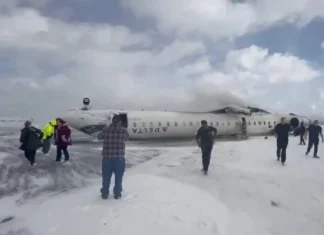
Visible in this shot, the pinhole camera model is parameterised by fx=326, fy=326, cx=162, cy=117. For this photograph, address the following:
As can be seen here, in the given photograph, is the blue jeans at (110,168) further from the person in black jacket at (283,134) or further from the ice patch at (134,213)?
the person in black jacket at (283,134)

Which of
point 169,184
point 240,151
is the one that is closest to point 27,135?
point 169,184

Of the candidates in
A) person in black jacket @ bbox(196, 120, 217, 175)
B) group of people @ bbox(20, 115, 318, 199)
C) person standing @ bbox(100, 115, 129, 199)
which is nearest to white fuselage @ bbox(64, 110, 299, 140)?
group of people @ bbox(20, 115, 318, 199)

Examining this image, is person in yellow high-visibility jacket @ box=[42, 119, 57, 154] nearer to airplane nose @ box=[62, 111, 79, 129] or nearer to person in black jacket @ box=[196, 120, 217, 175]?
person in black jacket @ box=[196, 120, 217, 175]

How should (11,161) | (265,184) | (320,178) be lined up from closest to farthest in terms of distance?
1. (265,184)
2. (320,178)
3. (11,161)

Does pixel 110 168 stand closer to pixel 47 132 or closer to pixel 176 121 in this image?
pixel 47 132

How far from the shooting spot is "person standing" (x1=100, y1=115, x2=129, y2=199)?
735 cm

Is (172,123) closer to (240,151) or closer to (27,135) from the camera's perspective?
(240,151)

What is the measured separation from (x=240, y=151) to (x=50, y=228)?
12.2 metres

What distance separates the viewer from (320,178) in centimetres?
1161

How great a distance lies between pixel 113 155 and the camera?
733 centimetres

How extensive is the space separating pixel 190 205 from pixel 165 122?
21.9 m

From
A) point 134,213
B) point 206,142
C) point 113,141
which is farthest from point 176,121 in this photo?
point 134,213

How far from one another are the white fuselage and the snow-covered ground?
609 inches

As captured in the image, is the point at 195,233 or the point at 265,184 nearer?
the point at 195,233
